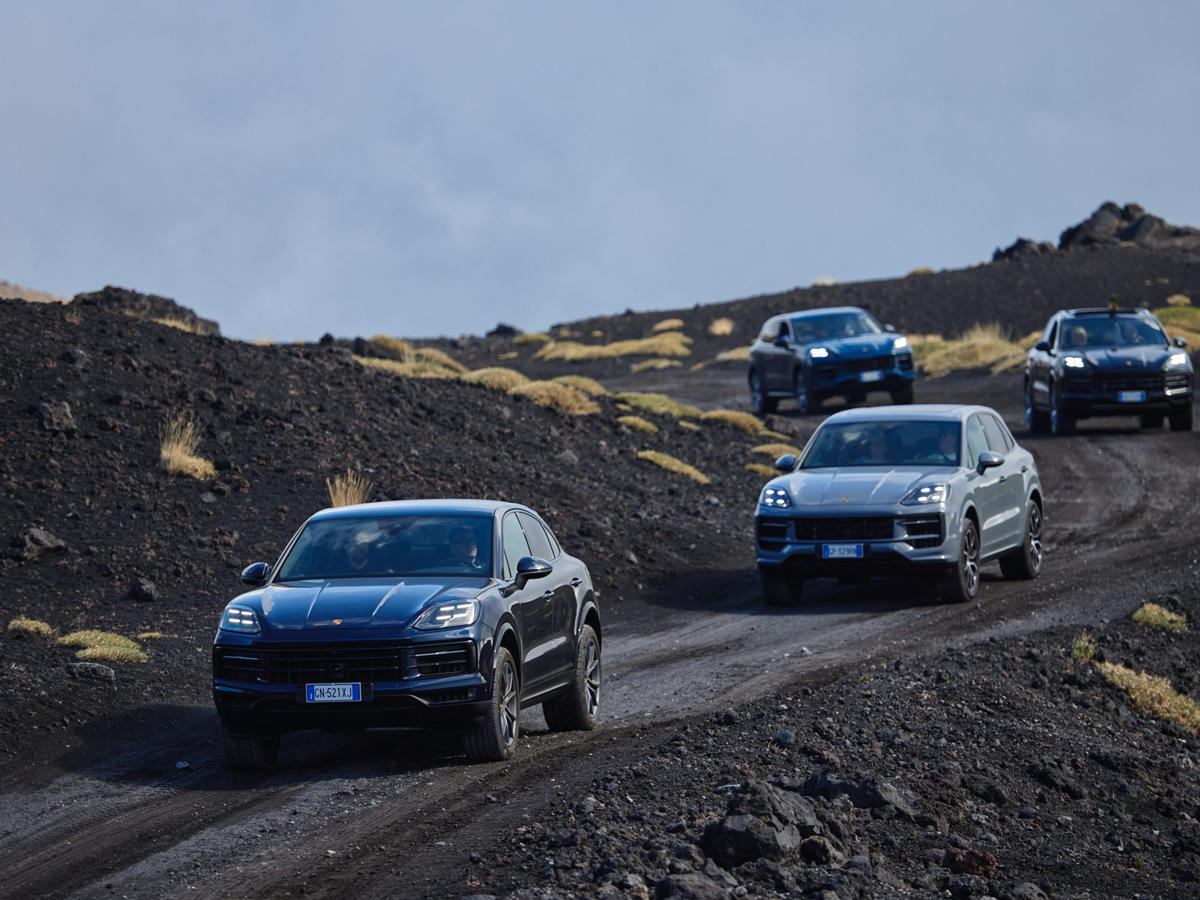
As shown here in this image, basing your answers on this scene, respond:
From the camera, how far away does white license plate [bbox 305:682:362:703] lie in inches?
357

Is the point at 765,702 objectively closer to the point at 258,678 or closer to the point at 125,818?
the point at 258,678

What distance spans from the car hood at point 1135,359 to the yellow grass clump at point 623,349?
3332 cm

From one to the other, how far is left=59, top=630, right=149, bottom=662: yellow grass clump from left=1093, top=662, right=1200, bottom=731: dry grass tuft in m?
8.17

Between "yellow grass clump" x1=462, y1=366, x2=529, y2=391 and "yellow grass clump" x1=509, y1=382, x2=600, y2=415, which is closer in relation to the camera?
"yellow grass clump" x1=509, y1=382, x2=600, y2=415

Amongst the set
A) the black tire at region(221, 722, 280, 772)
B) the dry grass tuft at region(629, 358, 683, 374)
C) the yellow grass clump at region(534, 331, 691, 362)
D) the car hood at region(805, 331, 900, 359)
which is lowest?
the black tire at region(221, 722, 280, 772)

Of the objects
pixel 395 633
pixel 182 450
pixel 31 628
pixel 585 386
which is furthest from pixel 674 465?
pixel 395 633

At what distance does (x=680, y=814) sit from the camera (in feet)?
26.8

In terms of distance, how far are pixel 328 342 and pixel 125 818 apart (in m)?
29.4

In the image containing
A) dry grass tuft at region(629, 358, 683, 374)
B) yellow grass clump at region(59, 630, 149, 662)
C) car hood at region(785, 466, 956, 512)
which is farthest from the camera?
dry grass tuft at region(629, 358, 683, 374)

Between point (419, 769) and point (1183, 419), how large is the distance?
77.4 ft

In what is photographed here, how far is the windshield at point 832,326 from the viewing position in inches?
1294

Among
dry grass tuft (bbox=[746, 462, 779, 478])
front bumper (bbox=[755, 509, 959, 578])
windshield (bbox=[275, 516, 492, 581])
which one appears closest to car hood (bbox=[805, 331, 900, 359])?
dry grass tuft (bbox=[746, 462, 779, 478])

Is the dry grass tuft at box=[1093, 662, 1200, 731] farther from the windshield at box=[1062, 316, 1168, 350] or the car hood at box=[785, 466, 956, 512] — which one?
the windshield at box=[1062, 316, 1168, 350]

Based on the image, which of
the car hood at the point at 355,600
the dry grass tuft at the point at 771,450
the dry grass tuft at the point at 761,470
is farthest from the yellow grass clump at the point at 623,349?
the car hood at the point at 355,600
